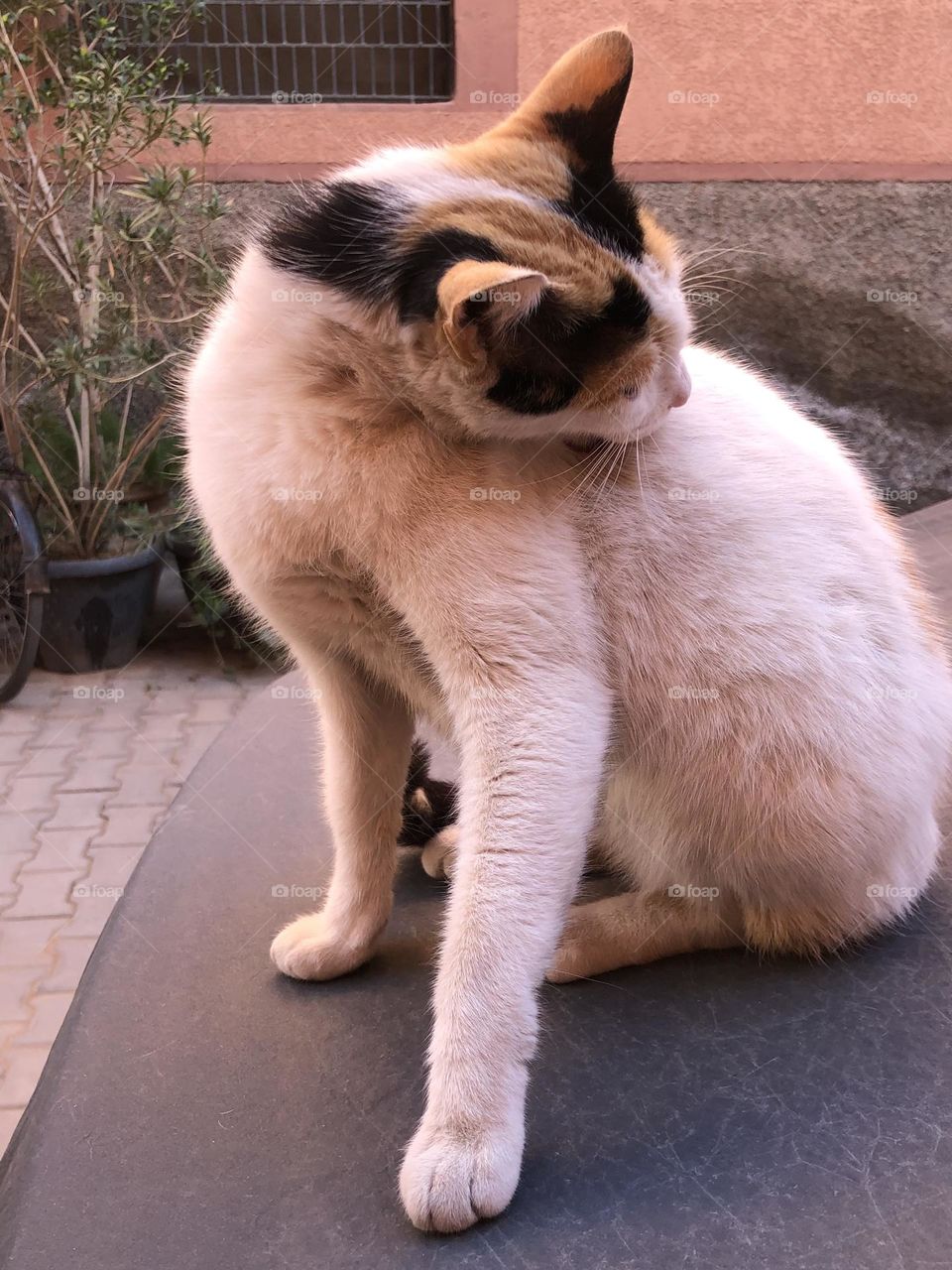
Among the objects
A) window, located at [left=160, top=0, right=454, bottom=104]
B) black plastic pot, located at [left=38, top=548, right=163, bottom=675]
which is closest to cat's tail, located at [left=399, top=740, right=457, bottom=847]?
black plastic pot, located at [left=38, top=548, right=163, bottom=675]

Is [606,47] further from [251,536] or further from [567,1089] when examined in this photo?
[567,1089]

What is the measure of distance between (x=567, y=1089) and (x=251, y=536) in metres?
0.53

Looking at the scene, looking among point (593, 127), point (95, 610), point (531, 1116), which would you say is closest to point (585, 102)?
point (593, 127)

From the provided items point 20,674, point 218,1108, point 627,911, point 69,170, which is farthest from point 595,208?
point 20,674

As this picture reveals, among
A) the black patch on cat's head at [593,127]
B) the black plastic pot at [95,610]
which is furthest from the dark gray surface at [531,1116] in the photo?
the black plastic pot at [95,610]

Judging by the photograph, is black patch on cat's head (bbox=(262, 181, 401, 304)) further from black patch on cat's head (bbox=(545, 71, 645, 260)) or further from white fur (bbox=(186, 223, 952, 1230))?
black patch on cat's head (bbox=(545, 71, 645, 260))

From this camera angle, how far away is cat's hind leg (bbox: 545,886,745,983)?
1.04 metres

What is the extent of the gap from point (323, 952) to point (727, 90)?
2.60m

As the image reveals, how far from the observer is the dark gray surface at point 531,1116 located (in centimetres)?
77

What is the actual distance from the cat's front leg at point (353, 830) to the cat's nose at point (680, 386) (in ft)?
1.27

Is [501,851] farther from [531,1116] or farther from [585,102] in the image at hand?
[585,102]

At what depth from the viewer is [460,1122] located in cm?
78

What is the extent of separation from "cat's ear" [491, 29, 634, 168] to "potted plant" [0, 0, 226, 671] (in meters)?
1.76

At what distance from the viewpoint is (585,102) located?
3.27 ft
